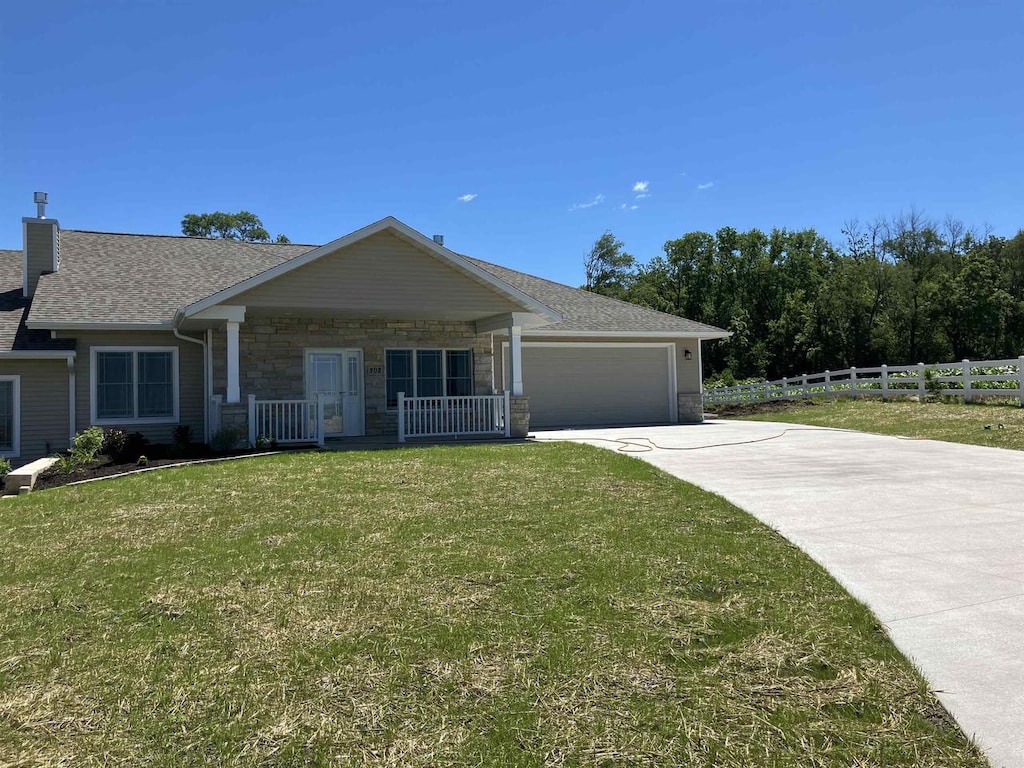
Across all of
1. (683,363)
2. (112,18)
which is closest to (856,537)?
(683,363)

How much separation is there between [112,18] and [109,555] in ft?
41.6

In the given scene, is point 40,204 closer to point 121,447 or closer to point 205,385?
point 205,385

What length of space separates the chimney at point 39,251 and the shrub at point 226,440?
7.33 m

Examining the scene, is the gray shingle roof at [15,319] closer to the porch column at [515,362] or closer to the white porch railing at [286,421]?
the white porch railing at [286,421]

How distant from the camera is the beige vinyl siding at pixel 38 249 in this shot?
52.7ft

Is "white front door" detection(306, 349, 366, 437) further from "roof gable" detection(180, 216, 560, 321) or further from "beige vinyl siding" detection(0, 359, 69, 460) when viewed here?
"beige vinyl siding" detection(0, 359, 69, 460)

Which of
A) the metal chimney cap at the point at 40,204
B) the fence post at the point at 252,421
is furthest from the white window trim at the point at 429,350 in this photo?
the metal chimney cap at the point at 40,204

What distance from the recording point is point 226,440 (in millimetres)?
12656

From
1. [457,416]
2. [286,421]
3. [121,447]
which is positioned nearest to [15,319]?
[121,447]

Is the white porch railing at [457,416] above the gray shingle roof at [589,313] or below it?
below

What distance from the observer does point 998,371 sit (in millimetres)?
21062

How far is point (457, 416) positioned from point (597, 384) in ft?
18.5

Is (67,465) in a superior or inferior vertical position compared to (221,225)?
inferior

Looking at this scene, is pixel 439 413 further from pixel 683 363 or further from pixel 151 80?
pixel 151 80
